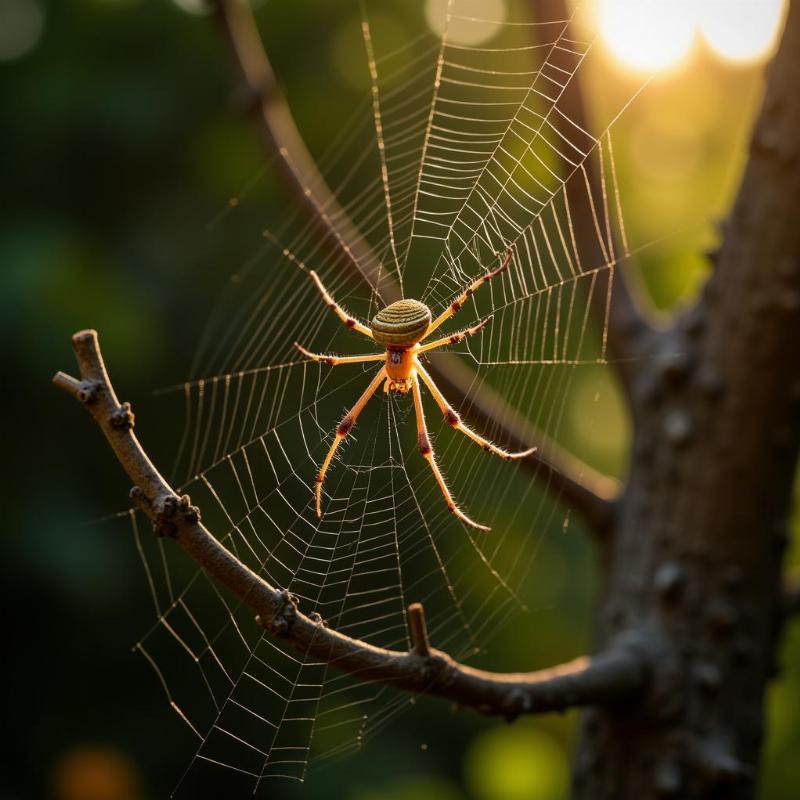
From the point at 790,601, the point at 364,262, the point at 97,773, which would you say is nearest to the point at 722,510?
the point at 790,601

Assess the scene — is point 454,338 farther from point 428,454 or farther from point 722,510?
point 722,510

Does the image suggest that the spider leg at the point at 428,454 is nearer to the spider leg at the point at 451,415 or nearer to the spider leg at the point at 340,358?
the spider leg at the point at 451,415

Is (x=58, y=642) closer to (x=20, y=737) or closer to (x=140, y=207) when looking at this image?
(x=20, y=737)

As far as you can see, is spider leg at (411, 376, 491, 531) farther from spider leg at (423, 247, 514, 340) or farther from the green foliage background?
the green foliage background

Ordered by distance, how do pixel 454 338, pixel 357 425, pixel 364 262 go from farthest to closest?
pixel 357 425 < pixel 364 262 < pixel 454 338

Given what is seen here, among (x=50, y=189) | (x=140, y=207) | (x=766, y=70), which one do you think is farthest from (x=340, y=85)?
(x=766, y=70)

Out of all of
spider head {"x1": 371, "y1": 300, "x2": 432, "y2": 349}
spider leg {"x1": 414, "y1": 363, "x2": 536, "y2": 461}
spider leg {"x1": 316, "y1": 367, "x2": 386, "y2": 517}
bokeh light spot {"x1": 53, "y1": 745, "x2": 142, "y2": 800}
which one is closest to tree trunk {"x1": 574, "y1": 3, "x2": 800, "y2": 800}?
spider leg {"x1": 414, "y1": 363, "x2": 536, "y2": 461}
